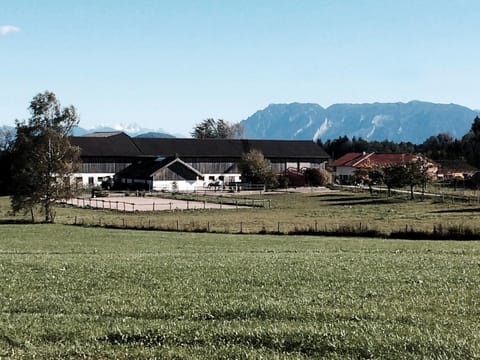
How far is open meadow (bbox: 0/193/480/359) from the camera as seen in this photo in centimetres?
827

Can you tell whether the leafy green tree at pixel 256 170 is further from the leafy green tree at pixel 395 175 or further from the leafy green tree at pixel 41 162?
the leafy green tree at pixel 41 162

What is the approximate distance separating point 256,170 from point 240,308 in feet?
296

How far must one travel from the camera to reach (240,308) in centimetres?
1092

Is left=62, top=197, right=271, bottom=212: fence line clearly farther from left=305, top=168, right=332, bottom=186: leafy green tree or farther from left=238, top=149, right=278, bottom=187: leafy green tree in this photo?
left=305, top=168, right=332, bottom=186: leafy green tree

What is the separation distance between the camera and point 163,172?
310ft

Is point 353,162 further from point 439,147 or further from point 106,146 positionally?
point 106,146

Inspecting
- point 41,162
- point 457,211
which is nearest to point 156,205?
point 41,162

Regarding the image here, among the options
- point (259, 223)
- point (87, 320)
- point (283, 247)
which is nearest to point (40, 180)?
point (259, 223)

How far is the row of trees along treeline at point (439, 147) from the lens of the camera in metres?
133

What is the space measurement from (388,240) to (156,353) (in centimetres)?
2592

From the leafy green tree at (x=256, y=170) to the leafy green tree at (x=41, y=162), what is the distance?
2001 inches

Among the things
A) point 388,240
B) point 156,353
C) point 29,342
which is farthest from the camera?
point 388,240

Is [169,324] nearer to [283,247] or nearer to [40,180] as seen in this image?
[283,247]

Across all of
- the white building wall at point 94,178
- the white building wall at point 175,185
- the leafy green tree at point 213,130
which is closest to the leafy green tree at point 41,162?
the white building wall at point 175,185
